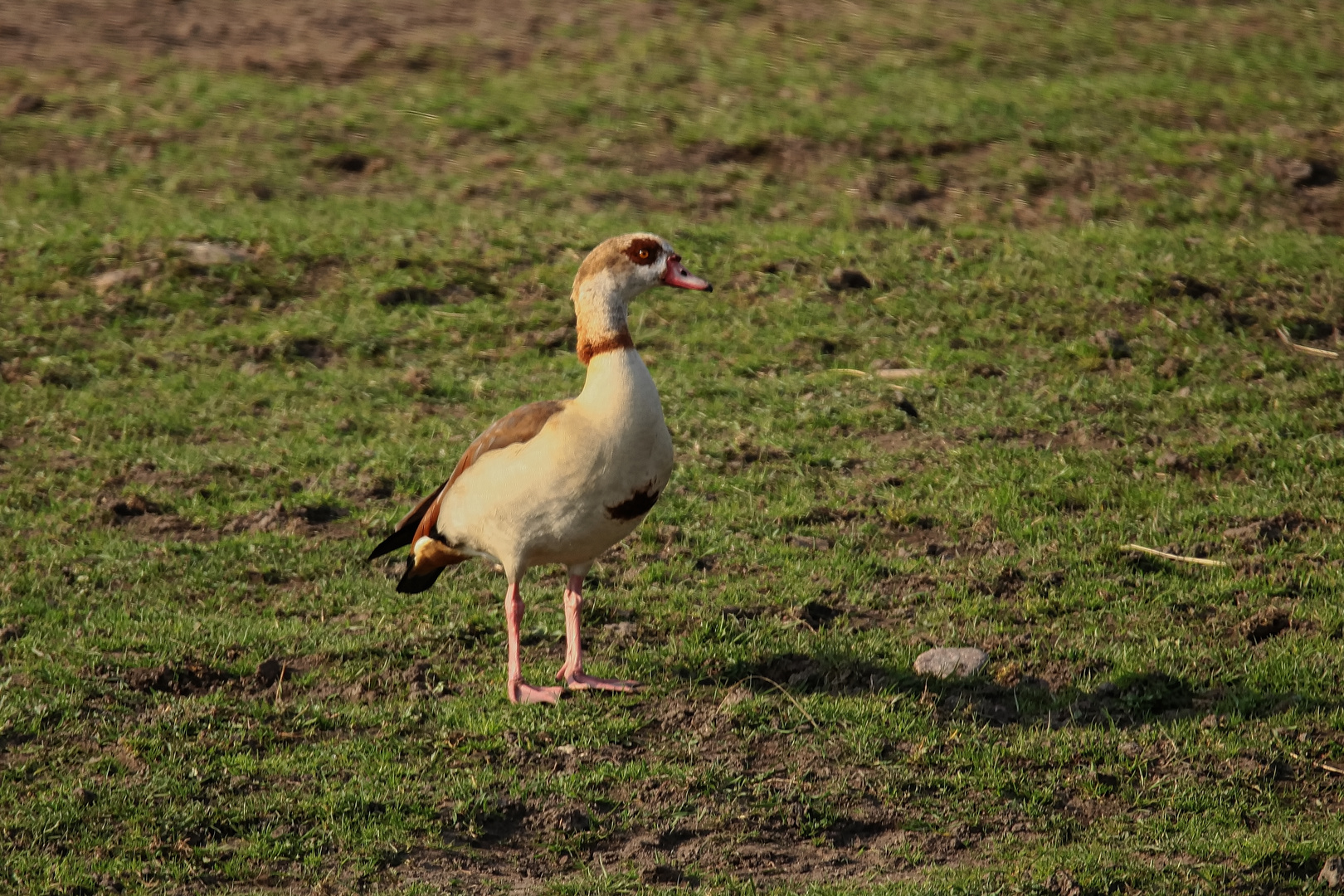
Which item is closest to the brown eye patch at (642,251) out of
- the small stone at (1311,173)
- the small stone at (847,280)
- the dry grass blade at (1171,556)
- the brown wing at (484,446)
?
the brown wing at (484,446)

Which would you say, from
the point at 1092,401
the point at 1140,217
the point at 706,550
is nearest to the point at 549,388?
the point at 706,550

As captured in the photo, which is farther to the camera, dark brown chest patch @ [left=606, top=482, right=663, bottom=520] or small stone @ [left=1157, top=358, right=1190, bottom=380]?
small stone @ [left=1157, top=358, right=1190, bottom=380]

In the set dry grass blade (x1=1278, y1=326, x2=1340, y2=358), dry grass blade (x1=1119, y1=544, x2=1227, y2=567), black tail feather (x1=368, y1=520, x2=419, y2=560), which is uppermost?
black tail feather (x1=368, y1=520, x2=419, y2=560)

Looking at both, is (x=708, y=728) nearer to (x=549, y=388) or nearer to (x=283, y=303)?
(x=549, y=388)

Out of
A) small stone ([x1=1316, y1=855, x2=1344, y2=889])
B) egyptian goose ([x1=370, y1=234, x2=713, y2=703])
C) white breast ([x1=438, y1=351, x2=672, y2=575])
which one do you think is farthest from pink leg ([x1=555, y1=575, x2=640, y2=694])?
small stone ([x1=1316, y1=855, x2=1344, y2=889])

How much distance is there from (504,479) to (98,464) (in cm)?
400

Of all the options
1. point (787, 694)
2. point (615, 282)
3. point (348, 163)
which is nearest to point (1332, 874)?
point (787, 694)

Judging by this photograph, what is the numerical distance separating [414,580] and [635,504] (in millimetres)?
1504

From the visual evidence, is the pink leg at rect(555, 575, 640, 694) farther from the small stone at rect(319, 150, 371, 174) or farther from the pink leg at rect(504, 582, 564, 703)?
the small stone at rect(319, 150, 371, 174)

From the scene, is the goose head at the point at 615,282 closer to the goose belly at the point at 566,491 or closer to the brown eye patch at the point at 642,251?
the brown eye patch at the point at 642,251

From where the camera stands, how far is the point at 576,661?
6.71 m

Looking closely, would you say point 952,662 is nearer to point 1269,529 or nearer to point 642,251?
point 642,251

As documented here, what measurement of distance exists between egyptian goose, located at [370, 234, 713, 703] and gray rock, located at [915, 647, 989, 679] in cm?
133

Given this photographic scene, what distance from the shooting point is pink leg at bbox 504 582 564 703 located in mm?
6527
